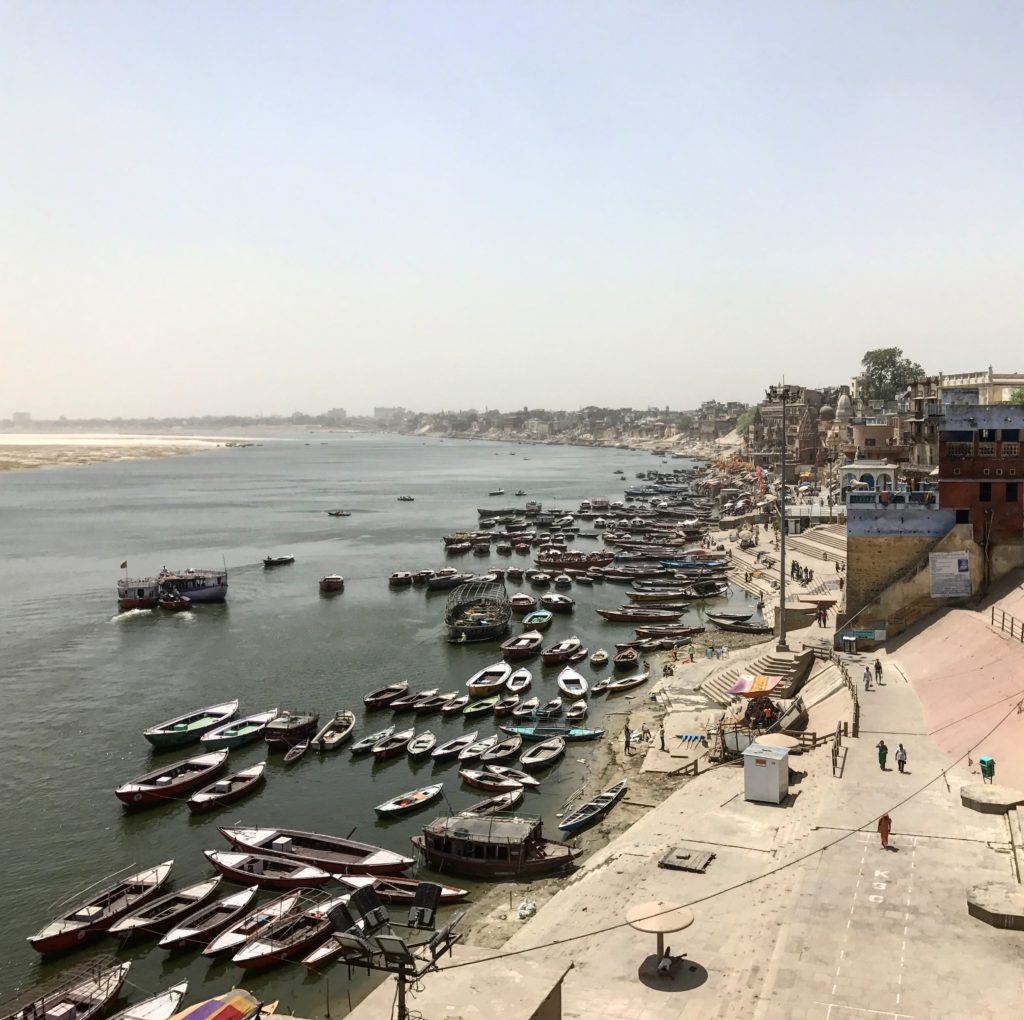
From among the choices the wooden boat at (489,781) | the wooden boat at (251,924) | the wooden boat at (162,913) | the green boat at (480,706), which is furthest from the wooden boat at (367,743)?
the wooden boat at (251,924)

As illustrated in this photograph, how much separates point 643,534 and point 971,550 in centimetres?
5849

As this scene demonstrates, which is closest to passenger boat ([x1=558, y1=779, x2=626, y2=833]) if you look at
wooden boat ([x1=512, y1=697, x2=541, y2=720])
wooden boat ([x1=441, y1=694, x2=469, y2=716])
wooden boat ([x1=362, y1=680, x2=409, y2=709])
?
wooden boat ([x1=512, y1=697, x2=541, y2=720])

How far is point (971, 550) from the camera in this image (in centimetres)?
3744

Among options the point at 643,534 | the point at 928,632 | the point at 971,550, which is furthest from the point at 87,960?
the point at 643,534

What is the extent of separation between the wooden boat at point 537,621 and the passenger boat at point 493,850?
28982 millimetres

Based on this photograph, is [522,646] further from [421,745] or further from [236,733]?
[236,733]

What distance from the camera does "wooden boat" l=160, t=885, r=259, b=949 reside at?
22125mm

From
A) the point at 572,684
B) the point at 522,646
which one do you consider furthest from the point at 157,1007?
the point at 522,646

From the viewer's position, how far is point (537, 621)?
2188 inches

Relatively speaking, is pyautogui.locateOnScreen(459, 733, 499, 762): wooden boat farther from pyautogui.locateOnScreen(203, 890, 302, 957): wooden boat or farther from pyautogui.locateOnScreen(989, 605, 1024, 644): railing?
pyautogui.locateOnScreen(989, 605, 1024, 644): railing

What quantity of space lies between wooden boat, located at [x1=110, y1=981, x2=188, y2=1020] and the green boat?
63.7 feet

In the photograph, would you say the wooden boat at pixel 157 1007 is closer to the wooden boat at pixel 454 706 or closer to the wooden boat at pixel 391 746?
the wooden boat at pixel 391 746

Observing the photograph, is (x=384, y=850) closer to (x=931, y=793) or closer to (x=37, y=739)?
(x=931, y=793)

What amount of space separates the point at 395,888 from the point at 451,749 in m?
10.3
